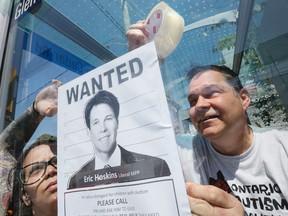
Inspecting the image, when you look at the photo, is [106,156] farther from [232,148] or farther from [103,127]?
[232,148]

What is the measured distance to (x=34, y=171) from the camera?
94cm

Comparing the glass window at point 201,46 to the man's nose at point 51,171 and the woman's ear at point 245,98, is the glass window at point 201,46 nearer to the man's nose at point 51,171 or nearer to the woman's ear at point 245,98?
the woman's ear at point 245,98

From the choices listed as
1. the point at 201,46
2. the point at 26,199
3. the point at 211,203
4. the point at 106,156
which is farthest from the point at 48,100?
the point at 211,203

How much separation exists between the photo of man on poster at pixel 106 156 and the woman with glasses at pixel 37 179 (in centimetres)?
31

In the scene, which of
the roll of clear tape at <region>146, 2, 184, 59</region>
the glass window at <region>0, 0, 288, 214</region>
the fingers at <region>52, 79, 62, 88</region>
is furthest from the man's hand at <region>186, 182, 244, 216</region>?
the fingers at <region>52, 79, 62, 88</region>

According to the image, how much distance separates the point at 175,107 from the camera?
0.60 metres

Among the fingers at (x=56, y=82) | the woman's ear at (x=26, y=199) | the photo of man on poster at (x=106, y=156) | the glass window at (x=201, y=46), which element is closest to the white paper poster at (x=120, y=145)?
the photo of man on poster at (x=106, y=156)

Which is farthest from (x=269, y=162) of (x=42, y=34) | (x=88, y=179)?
(x=42, y=34)

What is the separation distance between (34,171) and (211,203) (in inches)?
29.7

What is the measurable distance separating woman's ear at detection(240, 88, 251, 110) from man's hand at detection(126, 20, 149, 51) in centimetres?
30

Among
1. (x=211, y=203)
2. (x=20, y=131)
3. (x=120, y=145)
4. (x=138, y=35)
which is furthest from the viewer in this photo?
(x=20, y=131)

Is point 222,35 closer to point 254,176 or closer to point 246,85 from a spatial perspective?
point 246,85

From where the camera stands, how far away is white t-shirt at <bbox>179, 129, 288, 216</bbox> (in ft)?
1.68

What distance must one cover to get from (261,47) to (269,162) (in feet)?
0.87
